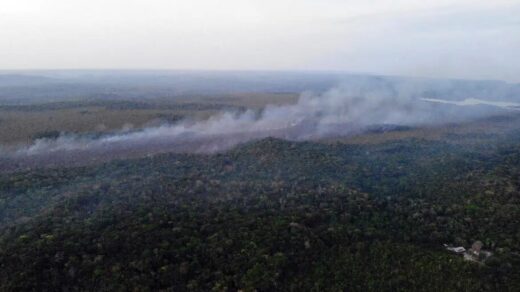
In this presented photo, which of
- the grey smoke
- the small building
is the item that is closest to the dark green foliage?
the small building

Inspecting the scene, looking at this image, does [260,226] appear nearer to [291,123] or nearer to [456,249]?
[456,249]

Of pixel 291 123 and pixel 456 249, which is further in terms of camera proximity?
pixel 291 123

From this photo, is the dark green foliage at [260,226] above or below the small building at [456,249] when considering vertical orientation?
above

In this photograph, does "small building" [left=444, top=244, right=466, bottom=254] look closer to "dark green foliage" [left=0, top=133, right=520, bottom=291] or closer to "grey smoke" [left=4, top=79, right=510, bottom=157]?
"dark green foliage" [left=0, top=133, right=520, bottom=291]

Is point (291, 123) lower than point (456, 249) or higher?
higher

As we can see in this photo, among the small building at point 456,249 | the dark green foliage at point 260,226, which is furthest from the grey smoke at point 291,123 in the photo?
the small building at point 456,249

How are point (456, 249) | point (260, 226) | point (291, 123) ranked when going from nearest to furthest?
1. point (456, 249)
2. point (260, 226)
3. point (291, 123)

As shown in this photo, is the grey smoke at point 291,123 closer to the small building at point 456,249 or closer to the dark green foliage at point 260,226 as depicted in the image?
the dark green foliage at point 260,226

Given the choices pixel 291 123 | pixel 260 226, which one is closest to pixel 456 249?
pixel 260 226
